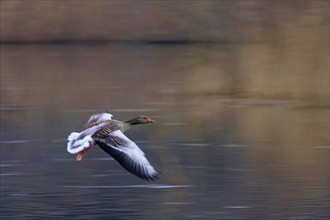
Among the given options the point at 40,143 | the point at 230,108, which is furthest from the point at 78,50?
the point at 40,143

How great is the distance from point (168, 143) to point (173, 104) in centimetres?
283

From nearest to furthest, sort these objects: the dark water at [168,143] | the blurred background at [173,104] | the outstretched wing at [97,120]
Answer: the outstretched wing at [97,120] → the dark water at [168,143] → the blurred background at [173,104]

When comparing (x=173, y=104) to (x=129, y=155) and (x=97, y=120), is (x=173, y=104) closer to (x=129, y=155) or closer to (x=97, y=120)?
(x=97, y=120)

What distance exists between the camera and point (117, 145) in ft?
24.2

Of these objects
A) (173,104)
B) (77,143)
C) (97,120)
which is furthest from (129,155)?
(173,104)

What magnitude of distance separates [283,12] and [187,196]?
8045 mm

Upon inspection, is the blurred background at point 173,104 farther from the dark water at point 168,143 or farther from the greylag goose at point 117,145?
the greylag goose at point 117,145

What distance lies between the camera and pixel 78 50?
1983cm

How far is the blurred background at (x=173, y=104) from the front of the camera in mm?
8922

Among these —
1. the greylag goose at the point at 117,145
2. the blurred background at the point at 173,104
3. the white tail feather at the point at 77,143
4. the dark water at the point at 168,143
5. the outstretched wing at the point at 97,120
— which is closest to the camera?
the white tail feather at the point at 77,143

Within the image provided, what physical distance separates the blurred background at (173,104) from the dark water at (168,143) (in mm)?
20

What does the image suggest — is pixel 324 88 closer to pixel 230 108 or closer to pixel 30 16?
pixel 230 108

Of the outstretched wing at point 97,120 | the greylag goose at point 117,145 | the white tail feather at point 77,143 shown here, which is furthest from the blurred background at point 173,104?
the white tail feather at point 77,143

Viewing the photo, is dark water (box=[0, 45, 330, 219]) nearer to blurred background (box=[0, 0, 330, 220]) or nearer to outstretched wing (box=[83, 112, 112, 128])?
blurred background (box=[0, 0, 330, 220])
